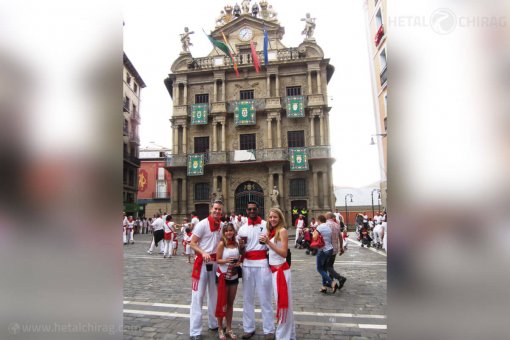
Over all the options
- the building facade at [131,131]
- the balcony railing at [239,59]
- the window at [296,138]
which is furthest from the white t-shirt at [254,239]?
the building facade at [131,131]

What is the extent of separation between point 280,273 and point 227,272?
30.3 inches

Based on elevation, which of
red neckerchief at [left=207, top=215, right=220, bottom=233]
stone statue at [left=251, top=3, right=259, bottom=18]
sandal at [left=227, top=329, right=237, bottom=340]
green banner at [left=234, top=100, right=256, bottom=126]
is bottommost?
sandal at [left=227, top=329, right=237, bottom=340]

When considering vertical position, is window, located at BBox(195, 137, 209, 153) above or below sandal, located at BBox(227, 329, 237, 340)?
above

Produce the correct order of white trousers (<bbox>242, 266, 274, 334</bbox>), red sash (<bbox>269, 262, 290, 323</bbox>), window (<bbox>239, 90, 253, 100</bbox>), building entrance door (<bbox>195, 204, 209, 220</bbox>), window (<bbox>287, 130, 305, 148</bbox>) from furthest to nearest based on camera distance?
window (<bbox>239, 90, 253, 100</bbox>), building entrance door (<bbox>195, 204, 209, 220</bbox>), window (<bbox>287, 130, 305, 148</bbox>), white trousers (<bbox>242, 266, 274, 334</bbox>), red sash (<bbox>269, 262, 290, 323</bbox>)

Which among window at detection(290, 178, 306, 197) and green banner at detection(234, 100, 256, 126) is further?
green banner at detection(234, 100, 256, 126)

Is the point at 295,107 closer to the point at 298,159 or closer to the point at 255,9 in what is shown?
the point at 298,159

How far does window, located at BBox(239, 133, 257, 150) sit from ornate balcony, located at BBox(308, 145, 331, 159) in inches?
207

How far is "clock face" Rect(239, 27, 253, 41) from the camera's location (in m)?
32.7

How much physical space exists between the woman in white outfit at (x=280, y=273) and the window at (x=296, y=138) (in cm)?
2541

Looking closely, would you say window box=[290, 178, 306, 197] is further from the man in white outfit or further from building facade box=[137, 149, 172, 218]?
the man in white outfit

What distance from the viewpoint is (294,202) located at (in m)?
28.9

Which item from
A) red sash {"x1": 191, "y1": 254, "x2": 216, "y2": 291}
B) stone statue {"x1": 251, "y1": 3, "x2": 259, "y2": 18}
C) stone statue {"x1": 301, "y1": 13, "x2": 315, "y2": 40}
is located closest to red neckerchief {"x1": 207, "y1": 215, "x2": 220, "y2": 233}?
red sash {"x1": 191, "y1": 254, "x2": 216, "y2": 291}
